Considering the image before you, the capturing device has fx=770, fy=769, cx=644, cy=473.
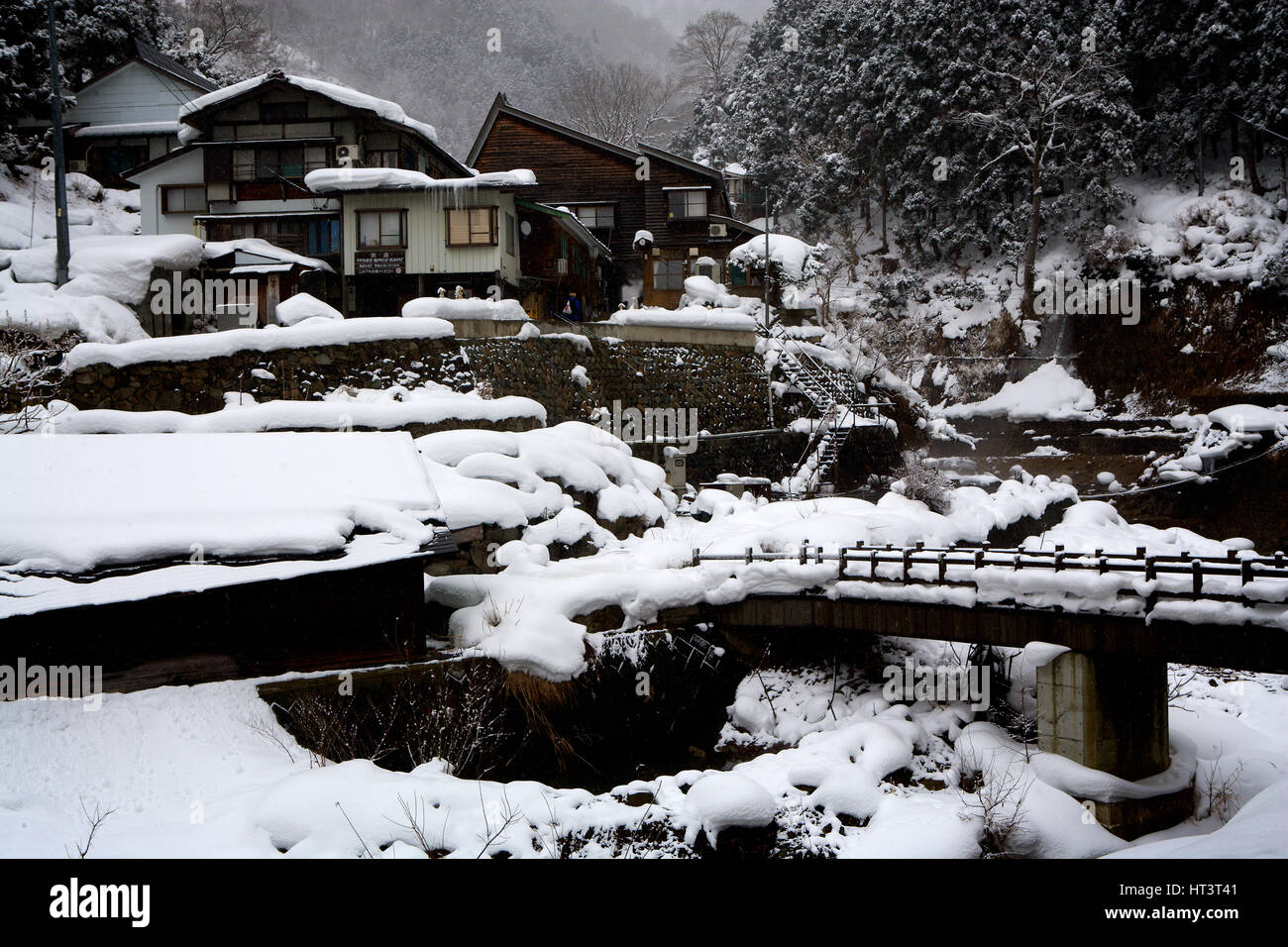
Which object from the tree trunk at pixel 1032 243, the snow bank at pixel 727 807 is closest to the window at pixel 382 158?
the tree trunk at pixel 1032 243

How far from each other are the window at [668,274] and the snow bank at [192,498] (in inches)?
977

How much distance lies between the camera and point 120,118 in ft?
112

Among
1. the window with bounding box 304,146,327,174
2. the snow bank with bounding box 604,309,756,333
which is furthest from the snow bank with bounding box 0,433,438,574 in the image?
the window with bounding box 304,146,327,174

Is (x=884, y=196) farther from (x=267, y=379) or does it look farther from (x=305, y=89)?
(x=267, y=379)

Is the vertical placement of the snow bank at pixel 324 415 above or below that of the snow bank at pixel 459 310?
below

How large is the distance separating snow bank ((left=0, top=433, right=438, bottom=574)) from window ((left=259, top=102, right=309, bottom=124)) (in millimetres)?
20951

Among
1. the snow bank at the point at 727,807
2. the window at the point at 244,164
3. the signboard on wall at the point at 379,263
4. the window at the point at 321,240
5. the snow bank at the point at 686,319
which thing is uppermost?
the window at the point at 244,164

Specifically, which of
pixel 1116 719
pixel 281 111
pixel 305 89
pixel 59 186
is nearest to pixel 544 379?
pixel 59 186

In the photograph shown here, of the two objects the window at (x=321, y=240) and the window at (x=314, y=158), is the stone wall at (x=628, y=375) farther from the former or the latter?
the window at (x=314, y=158)

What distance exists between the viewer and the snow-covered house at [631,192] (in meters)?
34.8

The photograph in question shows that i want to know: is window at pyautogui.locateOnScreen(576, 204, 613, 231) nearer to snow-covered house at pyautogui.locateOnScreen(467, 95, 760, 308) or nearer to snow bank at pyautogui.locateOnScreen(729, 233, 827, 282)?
snow-covered house at pyautogui.locateOnScreen(467, 95, 760, 308)

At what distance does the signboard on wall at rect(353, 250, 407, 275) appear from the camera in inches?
1029

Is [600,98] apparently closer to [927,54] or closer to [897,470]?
[927,54]
